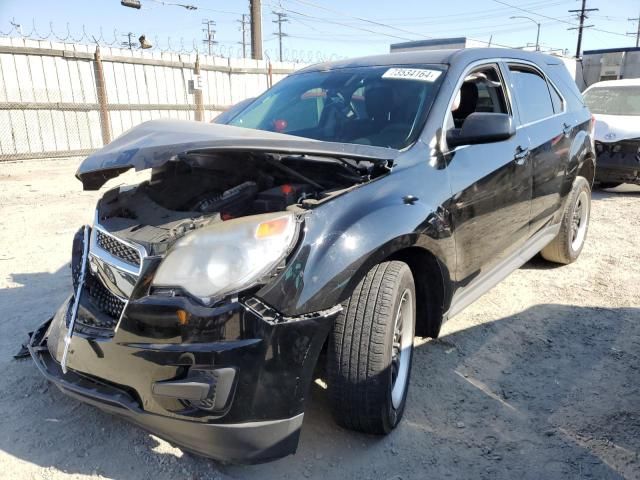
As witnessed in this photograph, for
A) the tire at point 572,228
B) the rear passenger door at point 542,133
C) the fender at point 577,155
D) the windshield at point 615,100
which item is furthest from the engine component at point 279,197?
the windshield at point 615,100

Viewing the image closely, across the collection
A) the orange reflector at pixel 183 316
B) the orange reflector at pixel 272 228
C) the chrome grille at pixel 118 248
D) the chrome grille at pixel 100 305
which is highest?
the orange reflector at pixel 272 228

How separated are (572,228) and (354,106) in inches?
107

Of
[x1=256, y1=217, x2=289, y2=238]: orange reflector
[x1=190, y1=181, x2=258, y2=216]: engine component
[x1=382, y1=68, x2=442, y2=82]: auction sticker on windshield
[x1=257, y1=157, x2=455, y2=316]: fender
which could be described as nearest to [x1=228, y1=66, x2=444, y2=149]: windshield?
[x1=382, y1=68, x2=442, y2=82]: auction sticker on windshield

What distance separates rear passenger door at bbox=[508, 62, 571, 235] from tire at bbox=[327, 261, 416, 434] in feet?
6.30

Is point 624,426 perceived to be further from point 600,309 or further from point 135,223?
point 135,223

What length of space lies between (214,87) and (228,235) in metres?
13.0

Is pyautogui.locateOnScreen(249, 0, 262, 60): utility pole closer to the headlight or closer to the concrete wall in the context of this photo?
the concrete wall

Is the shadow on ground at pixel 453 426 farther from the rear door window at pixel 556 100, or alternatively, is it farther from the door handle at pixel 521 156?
the rear door window at pixel 556 100

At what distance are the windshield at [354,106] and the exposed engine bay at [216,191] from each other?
1.62ft

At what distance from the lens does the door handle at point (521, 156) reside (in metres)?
3.37

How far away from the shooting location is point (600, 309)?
13.0 feet

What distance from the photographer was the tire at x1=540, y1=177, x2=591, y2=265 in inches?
180

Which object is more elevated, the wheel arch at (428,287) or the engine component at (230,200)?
the engine component at (230,200)

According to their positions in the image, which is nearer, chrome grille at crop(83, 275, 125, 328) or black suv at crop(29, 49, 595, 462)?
black suv at crop(29, 49, 595, 462)
